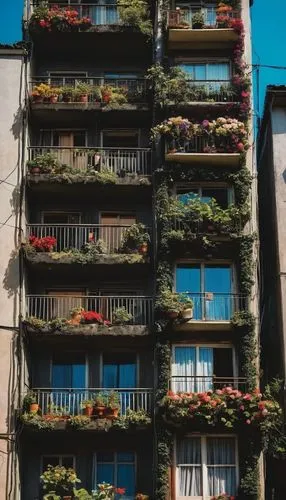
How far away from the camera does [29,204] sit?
35844mm

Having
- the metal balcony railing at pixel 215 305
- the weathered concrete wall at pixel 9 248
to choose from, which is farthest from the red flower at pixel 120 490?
the metal balcony railing at pixel 215 305

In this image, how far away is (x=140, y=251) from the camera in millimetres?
34094

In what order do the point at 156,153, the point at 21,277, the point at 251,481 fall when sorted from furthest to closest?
the point at 156,153 → the point at 21,277 → the point at 251,481

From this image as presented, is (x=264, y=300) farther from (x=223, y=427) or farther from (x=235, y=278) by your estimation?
(x=223, y=427)

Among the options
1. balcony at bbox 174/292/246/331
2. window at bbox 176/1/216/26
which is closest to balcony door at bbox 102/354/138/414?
balcony at bbox 174/292/246/331

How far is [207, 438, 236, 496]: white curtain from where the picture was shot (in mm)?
30859

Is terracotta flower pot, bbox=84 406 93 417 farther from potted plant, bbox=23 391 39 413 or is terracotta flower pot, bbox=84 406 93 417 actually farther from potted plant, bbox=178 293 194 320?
potted plant, bbox=178 293 194 320

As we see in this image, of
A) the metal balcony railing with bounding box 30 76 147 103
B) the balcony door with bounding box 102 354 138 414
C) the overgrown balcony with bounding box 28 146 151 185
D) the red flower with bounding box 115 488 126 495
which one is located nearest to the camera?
the red flower with bounding box 115 488 126 495

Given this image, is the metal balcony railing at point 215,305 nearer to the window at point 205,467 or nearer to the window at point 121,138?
the window at point 205,467

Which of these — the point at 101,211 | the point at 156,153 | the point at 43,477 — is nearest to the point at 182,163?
the point at 156,153

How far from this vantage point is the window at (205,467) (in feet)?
101

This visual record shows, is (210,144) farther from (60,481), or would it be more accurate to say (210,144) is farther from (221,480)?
(60,481)

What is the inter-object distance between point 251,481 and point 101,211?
42.2 feet

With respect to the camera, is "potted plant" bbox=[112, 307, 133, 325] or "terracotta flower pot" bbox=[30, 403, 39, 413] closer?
"terracotta flower pot" bbox=[30, 403, 39, 413]
